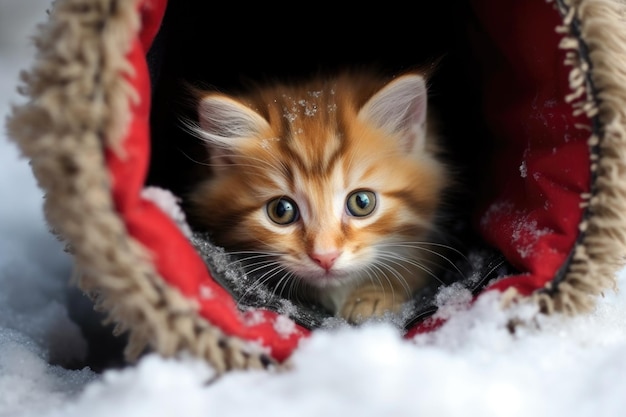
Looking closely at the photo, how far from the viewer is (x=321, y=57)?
5.78 feet

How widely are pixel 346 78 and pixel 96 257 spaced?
0.85 m

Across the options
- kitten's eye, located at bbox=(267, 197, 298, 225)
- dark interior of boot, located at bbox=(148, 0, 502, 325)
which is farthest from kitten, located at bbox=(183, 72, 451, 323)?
dark interior of boot, located at bbox=(148, 0, 502, 325)

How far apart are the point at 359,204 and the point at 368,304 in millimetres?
228

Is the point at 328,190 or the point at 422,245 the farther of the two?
the point at 422,245

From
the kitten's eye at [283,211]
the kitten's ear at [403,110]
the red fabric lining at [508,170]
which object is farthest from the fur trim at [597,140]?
the kitten's eye at [283,211]

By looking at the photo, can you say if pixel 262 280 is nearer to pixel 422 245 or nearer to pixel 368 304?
pixel 368 304

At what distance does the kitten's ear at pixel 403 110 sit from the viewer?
1.33 metres

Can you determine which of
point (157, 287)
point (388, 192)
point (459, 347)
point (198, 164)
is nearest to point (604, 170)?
point (459, 347)

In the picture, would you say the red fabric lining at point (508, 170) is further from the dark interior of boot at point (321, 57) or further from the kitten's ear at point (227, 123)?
the kitten's ear at point (227, 123)

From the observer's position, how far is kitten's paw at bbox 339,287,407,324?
138cm

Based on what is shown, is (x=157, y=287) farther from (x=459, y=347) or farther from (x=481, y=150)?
(x=481, y=150)

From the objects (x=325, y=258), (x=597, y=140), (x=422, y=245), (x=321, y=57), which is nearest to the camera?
(x=597, y=140)

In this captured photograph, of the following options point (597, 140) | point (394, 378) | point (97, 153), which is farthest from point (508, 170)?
point (97, 153)

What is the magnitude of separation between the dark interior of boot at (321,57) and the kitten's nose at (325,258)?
1.11 ft
